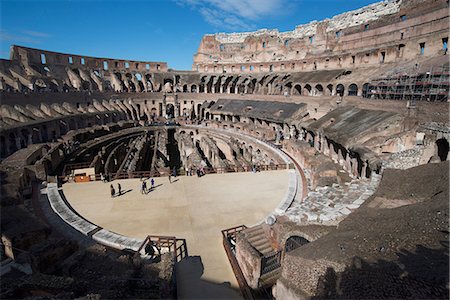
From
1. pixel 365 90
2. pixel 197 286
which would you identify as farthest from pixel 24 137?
pixel 365 90

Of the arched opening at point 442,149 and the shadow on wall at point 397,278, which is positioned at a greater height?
the arched opening at point 442,149

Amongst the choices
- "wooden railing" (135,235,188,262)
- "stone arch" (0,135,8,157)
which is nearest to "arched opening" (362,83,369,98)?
"wooden railing" (135,235,188,262)

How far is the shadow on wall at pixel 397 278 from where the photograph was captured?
4.37 meters

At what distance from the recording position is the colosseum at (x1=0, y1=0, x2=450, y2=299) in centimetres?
618

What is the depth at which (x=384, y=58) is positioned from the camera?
24750 mm

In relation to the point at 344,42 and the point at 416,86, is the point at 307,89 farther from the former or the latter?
the point at 416,86

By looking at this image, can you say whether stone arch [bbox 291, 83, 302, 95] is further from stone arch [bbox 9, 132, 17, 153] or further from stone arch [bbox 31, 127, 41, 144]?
stone arch [bbox 9, 132, 17, 153]

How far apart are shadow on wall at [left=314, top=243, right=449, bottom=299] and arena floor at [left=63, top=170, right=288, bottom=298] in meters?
3.40

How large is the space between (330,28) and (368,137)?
2716cm

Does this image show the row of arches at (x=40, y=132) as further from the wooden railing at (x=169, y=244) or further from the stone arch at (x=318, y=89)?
the stone arch at (x=318, y=89)

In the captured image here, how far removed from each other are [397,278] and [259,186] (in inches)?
397

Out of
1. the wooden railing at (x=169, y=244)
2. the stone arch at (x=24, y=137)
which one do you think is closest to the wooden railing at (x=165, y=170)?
the stone arch at (x=24, y=137)

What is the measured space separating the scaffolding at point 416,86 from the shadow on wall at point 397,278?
46.1 ft

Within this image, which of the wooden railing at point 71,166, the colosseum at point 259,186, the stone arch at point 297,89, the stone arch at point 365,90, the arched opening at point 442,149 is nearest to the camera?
the colosseum at point 259,186
